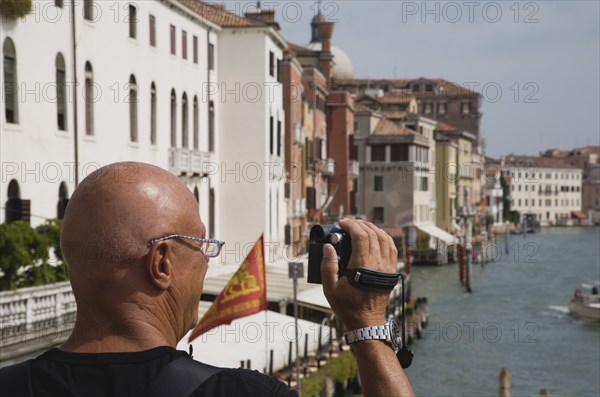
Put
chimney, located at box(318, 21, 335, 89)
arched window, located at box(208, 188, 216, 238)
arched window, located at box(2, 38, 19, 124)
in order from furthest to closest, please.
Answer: chimney, located at box(318, 21, 335, 89), arched window, located at box(208, 188, 216, 238), arched window, located at box(2, 38, 19, 124)

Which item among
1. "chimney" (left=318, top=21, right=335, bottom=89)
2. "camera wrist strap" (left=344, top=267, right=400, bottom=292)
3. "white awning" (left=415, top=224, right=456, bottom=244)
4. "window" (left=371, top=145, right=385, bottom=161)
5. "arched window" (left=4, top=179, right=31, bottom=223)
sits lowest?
"white awning" (left=415, top=224, right=456, bottom=244)

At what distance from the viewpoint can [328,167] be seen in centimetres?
3966

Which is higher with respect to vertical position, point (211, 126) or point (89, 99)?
point (89, 99)

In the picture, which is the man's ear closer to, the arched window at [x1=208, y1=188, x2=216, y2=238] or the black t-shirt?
the black t-shirt

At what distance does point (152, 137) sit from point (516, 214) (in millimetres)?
96373

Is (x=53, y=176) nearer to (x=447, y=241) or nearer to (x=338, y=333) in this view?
(x=338, y=333)

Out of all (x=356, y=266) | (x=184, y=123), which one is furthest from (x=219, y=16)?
(x=356, y=266)

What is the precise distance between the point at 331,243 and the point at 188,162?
20.5 metres

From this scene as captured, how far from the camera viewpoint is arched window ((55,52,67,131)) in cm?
1568

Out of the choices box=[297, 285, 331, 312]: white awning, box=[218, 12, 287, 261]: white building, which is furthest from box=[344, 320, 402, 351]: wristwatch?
box=[218, 12, 287, 261]: white building

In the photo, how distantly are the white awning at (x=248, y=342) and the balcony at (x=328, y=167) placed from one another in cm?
2078

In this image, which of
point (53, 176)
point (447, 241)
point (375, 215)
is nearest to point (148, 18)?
point (53, 176)

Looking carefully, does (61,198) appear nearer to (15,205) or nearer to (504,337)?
(15,205)

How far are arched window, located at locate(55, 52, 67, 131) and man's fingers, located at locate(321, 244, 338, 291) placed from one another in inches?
565
